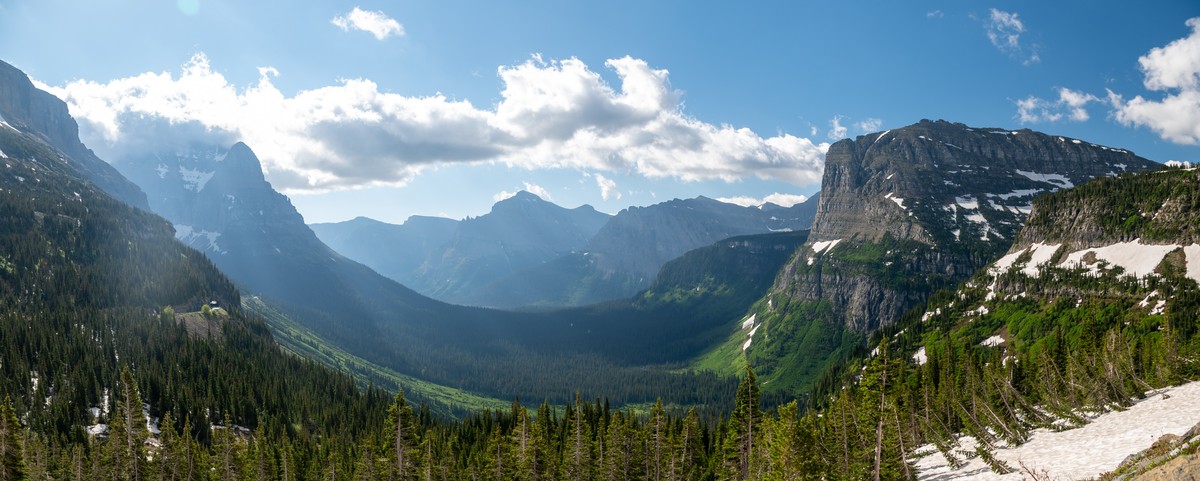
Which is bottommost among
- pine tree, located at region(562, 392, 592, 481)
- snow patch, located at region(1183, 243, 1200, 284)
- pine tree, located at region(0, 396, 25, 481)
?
pine tree, located at region(562, 392, 592, 481)

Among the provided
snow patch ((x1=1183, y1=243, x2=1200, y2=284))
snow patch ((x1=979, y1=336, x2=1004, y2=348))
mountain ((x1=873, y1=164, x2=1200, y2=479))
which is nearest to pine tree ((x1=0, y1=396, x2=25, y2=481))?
mountain ((x1=873, y1=164, x2=1200, y2=479))

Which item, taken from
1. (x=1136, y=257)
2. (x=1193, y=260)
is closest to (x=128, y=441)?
(x=1193, y=260)

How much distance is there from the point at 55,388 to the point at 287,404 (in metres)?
47.2

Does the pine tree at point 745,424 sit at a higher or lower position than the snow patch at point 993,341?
higher

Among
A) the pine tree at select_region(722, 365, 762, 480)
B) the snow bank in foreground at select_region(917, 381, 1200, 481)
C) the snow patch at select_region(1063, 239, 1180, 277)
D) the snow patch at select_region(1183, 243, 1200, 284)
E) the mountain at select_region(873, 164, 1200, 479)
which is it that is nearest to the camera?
the snow bank in foreground at select_region(917, 381, 1200, 481)

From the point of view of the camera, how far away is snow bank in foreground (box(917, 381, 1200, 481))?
3919 centimetres

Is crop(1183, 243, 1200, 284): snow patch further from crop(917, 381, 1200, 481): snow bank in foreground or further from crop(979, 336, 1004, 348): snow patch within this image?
crop(917, 381, 1200, 481): snow bank in foreground

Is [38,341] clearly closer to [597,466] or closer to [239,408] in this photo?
[239,408]

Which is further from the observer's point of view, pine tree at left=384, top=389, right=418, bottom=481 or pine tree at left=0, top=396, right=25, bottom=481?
pine tree at left=384, top=389, right=418, bottom=481

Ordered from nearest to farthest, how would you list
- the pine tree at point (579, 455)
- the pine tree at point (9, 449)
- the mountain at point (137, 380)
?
the pine tree at point (9, 449) < the pine tree at point (579, 455) < the mountain at point (137, 380)

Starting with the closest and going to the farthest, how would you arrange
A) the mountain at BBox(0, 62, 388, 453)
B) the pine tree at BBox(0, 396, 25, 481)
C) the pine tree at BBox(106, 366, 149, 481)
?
the pine tree at BBox(0, 396, 25, 481) < the pine tree at BBox(106, 366, 149, 481) < the mountain at BBox(0, 62, 388, 453)

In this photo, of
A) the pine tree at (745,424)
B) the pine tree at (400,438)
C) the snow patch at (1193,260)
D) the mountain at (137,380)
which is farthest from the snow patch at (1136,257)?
the mountain at (137,380)

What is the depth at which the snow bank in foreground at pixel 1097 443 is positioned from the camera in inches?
1543

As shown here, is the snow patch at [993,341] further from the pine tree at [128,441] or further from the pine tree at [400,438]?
the pine tree at [128,441]
